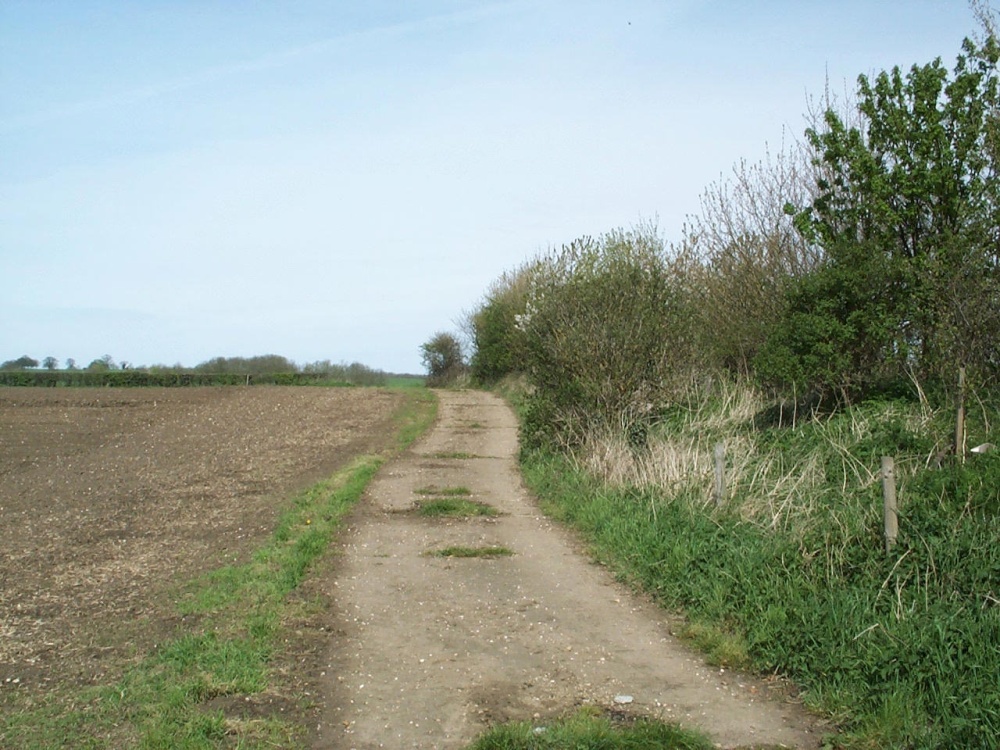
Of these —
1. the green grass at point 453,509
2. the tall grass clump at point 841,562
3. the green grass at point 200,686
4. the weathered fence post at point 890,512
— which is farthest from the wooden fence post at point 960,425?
the green grass at point 200,686

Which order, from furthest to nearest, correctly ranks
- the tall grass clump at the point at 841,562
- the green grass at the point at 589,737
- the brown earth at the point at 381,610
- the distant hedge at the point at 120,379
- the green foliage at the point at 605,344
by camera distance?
the distant hedge at the point at 120,379
the green foliage at the point at 605,344
the brown earth at the point at 381,610
the tall grass clump at the point at 841,562
the green grass at the point at 589,737

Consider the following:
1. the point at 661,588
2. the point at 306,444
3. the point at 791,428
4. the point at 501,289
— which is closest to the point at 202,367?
the point at 501,289

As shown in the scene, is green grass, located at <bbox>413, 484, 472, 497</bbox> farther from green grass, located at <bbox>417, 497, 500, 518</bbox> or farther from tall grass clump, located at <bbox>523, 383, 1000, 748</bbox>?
tall grass clump, located at <bbox>523, 383, 1000, 748</bbox>

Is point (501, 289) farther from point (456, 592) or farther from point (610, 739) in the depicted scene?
→ point (610, 739)

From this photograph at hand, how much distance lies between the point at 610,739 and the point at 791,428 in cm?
965

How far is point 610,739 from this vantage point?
5.10 metres

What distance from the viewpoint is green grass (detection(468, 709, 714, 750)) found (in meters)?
5.05

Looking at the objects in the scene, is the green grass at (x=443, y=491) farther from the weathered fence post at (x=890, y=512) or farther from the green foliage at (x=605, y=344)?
the weathered fence post at (x=890, y=512)

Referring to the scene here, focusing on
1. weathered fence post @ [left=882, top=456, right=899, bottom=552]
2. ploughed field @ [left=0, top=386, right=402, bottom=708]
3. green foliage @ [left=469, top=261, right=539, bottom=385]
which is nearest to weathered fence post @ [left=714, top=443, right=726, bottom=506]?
weathered fence post @ [left=882, top=456, right=899, bottom=552]

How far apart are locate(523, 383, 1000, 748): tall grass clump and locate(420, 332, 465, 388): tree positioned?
45.2 meters

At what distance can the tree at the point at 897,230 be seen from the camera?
43.4 feet

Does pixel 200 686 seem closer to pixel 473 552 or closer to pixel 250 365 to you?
pixel 473 552

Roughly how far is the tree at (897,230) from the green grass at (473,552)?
5.79m

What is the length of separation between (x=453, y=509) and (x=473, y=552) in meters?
2.46
